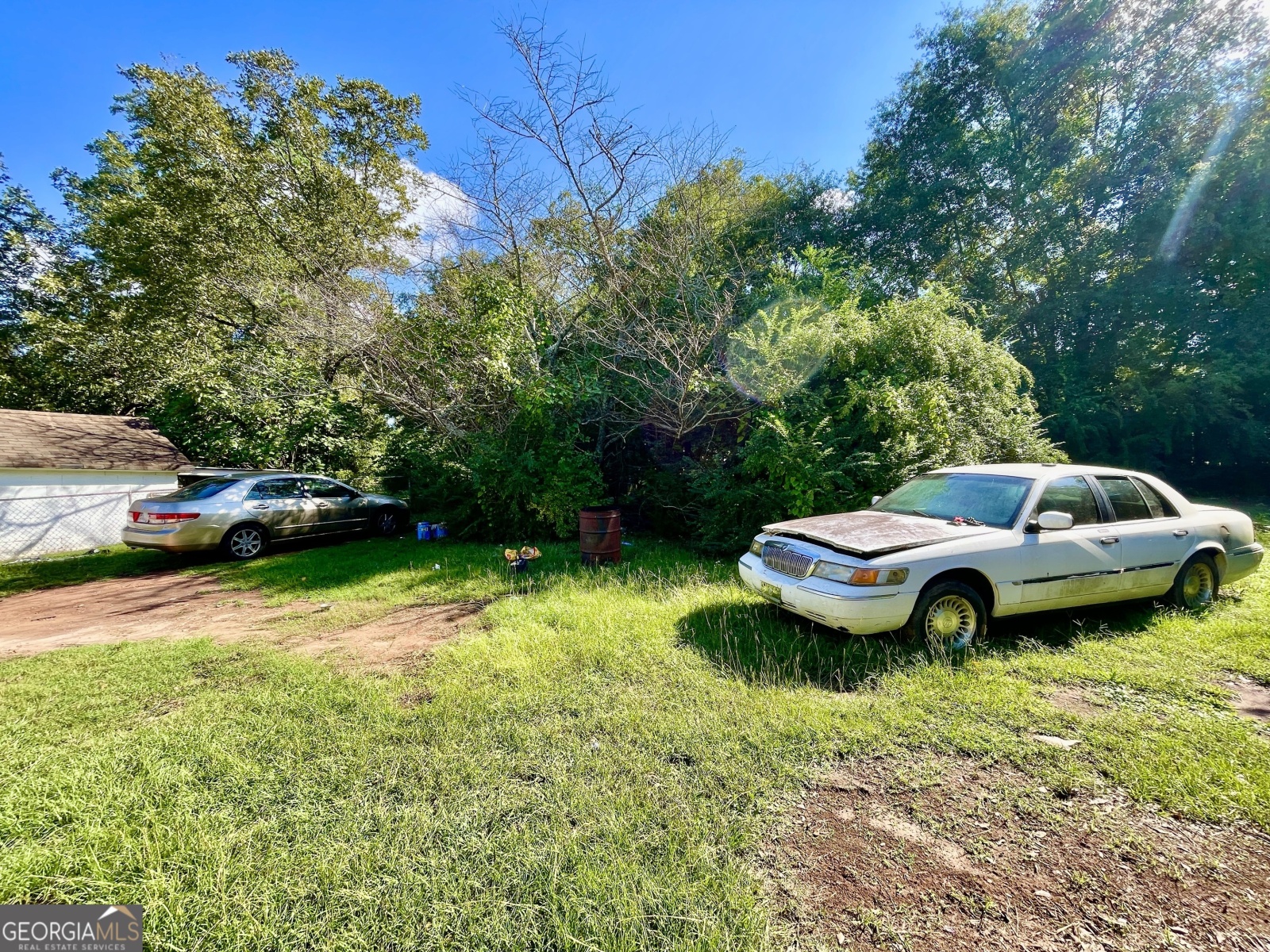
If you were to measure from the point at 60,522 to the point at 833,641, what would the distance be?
49.7ft

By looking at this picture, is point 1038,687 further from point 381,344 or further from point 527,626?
point 381,344

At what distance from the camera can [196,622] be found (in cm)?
520

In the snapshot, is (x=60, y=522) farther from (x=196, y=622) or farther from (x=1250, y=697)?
(x=1250, y=697)

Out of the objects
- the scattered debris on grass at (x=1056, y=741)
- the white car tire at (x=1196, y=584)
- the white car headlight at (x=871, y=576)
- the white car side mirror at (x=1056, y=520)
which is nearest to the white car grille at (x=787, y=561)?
the white car headlight at (x=871, y=576)

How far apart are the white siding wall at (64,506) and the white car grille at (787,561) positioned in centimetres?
1420

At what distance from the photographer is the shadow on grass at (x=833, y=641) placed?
11.7 ft

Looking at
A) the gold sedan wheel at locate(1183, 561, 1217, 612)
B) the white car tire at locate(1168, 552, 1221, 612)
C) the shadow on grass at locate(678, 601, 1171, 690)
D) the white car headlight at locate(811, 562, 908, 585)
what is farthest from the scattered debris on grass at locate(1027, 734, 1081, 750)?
the gold sedan wheel at locate(1183, 561, 1217, 612)

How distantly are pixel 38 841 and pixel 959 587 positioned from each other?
18.1ft

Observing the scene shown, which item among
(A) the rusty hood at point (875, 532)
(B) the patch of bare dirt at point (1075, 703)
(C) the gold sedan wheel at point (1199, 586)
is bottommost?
(B) the patch of bare dirt at point (1075, 703)

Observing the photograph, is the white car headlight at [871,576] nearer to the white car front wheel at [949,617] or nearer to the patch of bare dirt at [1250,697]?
the white car front wheel at [949,617]

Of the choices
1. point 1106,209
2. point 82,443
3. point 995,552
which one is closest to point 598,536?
point 995,552

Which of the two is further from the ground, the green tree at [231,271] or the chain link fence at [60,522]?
the green tree at [231,271]

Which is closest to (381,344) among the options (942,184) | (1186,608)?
(1186,608)

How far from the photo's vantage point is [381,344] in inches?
346
